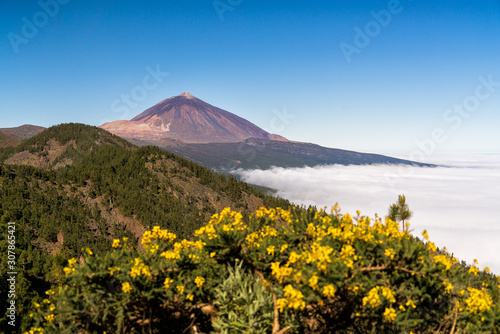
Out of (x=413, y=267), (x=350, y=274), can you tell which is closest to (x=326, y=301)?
(x=350, y=274)

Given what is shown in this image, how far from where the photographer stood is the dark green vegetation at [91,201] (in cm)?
6208

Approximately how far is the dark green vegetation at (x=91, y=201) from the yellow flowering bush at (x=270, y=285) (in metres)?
38.7

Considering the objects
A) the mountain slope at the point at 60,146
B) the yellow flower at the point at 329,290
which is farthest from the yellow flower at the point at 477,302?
the mountain slope at the point at 60,146

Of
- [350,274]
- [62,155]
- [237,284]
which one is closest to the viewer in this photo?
[350,274]

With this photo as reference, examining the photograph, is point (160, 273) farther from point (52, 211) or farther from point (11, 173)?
point (11, 173)

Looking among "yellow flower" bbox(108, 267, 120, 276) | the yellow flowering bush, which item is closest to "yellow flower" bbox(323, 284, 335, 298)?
the yellow flowering bush

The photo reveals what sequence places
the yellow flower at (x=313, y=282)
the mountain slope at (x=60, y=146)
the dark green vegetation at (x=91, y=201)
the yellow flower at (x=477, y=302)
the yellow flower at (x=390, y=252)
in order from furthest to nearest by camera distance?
1. the mountain slope at (x=60, y=146)
2. the dark green vegetation at (x=91, y=201)
3. the yellow flower at (x=477, y=302)
4. the yellow flower at (x=390, y=252)
5. the yellow flower at (x=313, y=282)


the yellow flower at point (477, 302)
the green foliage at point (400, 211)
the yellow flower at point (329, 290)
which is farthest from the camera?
the green foliage at point (400, 211)

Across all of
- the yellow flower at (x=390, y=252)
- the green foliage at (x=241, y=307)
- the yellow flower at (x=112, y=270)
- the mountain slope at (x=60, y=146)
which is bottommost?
the green foliage at (x=241, y=307)

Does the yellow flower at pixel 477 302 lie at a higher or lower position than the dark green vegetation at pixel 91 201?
higher

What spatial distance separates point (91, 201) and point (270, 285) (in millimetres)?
110825

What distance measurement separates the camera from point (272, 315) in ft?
25.6

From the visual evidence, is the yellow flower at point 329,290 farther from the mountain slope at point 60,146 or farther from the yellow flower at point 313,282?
the mountain slope at point 60,146

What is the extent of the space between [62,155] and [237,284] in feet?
626
